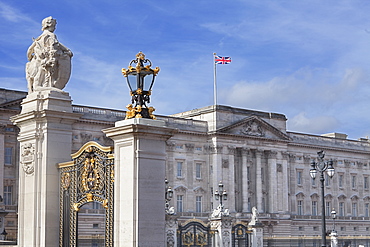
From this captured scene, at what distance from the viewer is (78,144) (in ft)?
243

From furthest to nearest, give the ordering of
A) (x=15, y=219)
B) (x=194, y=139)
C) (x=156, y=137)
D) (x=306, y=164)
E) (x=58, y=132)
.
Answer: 1. (x=306, y=164)
2. (x=194, y=139)
3. (x=15, y=219)
4. (x=58, y=132)
5. (x=156, y=137)

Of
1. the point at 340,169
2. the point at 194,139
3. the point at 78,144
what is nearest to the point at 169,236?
the point at 78,144

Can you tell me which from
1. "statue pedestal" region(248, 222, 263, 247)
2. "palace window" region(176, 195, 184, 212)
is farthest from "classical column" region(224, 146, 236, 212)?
"statue pedestal" region(248, 222, 263, 247)

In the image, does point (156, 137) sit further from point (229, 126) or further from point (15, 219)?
point (229, 126)

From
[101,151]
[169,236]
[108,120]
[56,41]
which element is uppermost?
[108,120]

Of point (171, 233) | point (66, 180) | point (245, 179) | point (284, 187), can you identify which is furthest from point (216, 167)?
point (66, 180)

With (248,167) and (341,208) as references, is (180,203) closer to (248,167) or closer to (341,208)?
(248,167)

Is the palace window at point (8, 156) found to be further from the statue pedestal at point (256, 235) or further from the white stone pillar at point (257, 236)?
the white stone pillar at point (257, 236)

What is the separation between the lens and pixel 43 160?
19297 mm

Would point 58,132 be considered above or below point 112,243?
above

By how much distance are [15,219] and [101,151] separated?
2052 inches

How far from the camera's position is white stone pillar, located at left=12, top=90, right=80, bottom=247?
19094 mm

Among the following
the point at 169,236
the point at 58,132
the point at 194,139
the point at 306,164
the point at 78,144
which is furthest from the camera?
the point at 306,164

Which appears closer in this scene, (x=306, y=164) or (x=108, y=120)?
(x=108, y=120)
